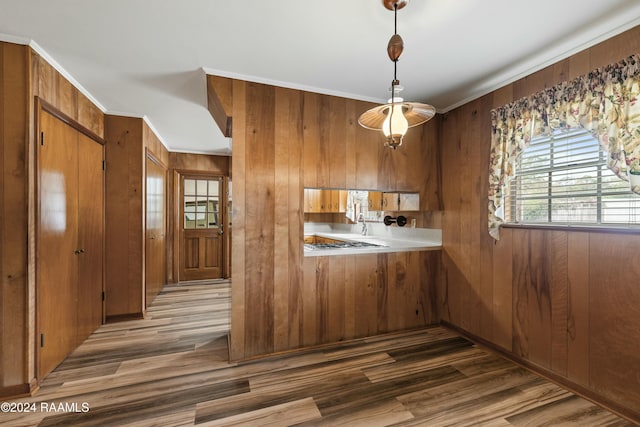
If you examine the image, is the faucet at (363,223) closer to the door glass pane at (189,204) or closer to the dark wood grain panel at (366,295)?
the dark wood grain panel at (366,295)

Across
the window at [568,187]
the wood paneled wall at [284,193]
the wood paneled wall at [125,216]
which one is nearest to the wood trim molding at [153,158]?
the wood paneled wall at [125,216]

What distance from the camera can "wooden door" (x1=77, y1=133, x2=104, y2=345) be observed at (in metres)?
2.67

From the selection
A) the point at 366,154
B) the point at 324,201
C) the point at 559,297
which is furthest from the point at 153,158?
the point at 559,297

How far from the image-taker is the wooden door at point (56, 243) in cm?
207

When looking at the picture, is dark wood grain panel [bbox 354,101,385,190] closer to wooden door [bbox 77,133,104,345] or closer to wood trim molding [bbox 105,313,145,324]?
wooden door [bbox 77,133,104,345]

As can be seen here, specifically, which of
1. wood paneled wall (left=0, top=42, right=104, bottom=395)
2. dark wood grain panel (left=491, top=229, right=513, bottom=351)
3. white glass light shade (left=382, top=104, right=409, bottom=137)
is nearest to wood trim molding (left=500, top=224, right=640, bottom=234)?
dark wood grain panel (left=491, top=229, right=513, bottom=351)

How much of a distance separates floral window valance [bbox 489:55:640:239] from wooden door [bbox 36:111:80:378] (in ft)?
11.7

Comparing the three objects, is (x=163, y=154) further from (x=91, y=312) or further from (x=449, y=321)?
(x=449, y=321)

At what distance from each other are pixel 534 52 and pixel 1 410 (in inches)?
169

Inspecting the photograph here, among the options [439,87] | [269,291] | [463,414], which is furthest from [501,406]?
[439,87]

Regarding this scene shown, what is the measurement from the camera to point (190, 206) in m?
5.26

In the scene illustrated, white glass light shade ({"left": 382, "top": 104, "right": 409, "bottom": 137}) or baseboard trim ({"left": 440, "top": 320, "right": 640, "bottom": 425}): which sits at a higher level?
white glass light shade ({"left": 382, "top": 104, "right": 409, "bottom": 137})

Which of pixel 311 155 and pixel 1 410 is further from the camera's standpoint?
pixel 311 155

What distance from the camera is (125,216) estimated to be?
326 centimetres
